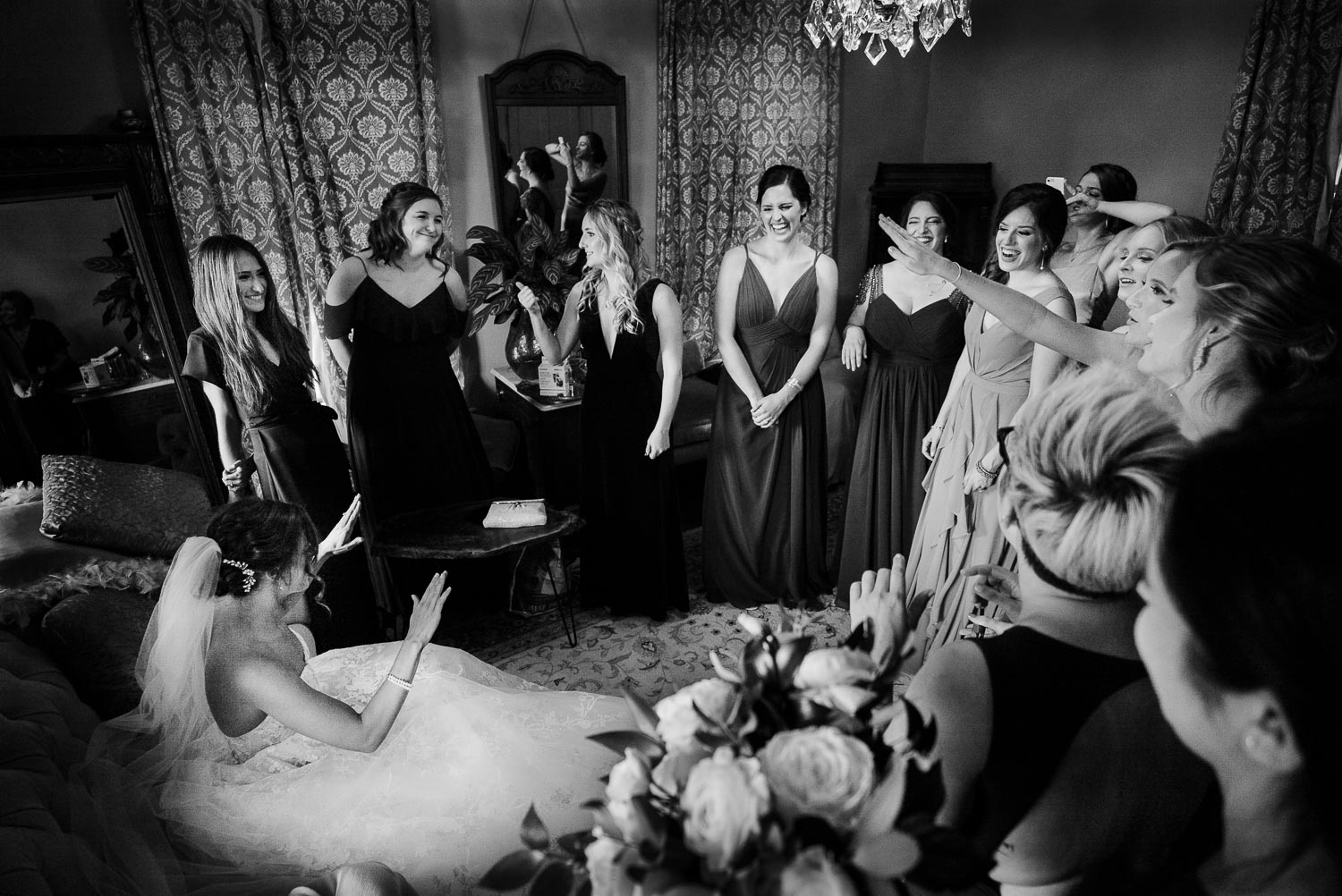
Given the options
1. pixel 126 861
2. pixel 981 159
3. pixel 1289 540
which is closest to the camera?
pixel 1289 540

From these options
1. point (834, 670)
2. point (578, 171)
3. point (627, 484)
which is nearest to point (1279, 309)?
point (834, 670)

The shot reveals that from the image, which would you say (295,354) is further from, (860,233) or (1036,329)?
(860,233)

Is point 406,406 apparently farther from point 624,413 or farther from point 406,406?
point 624,413

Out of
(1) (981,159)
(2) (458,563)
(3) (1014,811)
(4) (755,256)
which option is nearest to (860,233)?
(1) (981,159)

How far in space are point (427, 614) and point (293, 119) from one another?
2.87 m

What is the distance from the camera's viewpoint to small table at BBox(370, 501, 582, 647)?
2842 millimetres

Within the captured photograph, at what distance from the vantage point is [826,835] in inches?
30.7

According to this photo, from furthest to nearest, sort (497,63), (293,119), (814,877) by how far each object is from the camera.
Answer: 1. (497,63)
2. (293,119)
3. (814,877)

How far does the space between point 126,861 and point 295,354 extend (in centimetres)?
185

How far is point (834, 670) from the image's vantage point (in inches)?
35.0

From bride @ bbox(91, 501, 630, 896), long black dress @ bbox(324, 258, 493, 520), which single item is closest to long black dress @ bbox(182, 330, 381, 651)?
long black dress @ bbox(324, 258, 493, 520)

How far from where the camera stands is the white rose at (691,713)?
87 centimetres

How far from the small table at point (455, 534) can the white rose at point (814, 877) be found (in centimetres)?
219

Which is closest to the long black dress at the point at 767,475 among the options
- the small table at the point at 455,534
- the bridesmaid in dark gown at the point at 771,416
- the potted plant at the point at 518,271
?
the bridesmaid in dark gown at the point at 771,416
